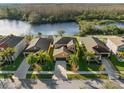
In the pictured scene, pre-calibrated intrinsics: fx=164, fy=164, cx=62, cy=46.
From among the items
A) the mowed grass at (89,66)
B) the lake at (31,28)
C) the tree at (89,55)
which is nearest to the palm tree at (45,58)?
the mowed grass at (89,66)

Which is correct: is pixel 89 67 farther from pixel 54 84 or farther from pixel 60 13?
pixel 60 13

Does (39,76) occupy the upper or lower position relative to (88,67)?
lower

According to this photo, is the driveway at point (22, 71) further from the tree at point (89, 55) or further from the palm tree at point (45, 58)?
the tree at point (89, 55)

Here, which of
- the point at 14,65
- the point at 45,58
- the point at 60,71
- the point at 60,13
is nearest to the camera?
the point at 60,71

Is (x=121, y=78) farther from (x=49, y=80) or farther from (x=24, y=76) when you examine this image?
(x=24, y=76)

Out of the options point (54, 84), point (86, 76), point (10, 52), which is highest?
point (10, 52)

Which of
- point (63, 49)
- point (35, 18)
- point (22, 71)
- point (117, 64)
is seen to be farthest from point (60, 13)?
point (22, 71)
